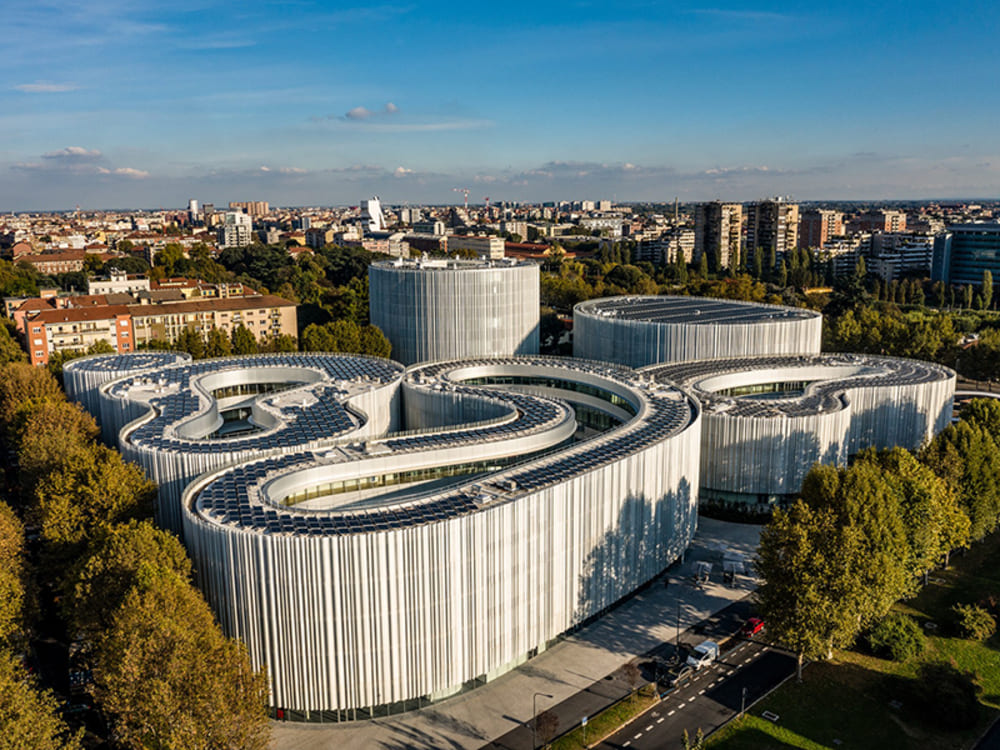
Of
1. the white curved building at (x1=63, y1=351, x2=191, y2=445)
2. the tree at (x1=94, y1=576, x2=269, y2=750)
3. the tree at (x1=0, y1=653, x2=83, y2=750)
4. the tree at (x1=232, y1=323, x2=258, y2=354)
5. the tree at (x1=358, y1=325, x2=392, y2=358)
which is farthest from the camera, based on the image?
the tree at (x1=232, y1=323, x2=258, y2=354)

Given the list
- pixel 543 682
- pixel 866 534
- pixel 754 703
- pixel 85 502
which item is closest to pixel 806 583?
pixel 866 534

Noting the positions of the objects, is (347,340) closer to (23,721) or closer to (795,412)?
(795,412)

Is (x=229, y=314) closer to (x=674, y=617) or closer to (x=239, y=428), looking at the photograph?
(x=239, y=428)

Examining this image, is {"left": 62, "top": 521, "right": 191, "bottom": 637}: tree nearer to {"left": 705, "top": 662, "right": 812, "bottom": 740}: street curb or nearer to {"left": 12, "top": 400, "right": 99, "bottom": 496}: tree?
{"left": 12, "top": 400, "right": 99, "bottom": 496}: tree

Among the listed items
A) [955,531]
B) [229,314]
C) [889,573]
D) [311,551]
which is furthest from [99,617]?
[229,314]

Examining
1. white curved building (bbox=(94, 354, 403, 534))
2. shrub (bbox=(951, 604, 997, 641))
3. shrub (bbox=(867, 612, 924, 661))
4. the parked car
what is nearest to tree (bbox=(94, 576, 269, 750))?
white curved building (bbox=(94, 354, 403, 534))

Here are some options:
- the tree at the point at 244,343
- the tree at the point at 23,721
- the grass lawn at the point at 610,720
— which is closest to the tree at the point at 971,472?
the grass lawn at the point at 610,720

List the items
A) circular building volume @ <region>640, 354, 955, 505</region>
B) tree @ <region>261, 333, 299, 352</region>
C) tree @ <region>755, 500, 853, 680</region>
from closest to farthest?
tree @ <region>755, 500, 853, 680</region>, circular building volume @ <region>640, 354, 955, 505</region>, tree @ <region>261, 333, 299, 352</region>
